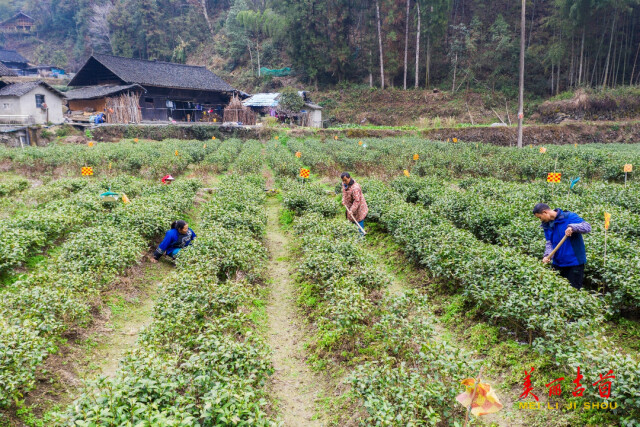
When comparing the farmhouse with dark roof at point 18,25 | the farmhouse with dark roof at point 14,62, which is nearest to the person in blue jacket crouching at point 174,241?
the farmhouse with dark roof at point 14,62

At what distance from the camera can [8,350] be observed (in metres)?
4.05

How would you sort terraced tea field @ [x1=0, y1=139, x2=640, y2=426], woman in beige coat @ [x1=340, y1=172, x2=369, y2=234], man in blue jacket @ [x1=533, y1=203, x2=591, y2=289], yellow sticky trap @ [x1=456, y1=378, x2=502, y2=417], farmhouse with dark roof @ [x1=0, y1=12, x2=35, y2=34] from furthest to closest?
farmhouse with dark roof @ [x1=0, y1=12, x2=35, y2=34] → woman in beige coat @ [x1=340, y1=172, x2=369, y2=234] → man in blue jacket @ [x1=533, y1=203, x2=591, y2=289] → terraced tea field @ [x1=0, y1=139, x2=640, y2=426] → yellow sticky trap @ [x1=456, y1=378, x2=502, y2=417]

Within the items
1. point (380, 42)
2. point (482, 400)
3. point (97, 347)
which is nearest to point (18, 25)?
point (380, 42)

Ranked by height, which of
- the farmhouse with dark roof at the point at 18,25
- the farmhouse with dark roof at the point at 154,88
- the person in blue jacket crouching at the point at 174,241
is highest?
the farmhouse with dark roof at the point at 18,25

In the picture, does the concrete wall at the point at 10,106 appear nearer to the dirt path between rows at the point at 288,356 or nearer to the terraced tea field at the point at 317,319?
the terraced tea field at the point at 317,319

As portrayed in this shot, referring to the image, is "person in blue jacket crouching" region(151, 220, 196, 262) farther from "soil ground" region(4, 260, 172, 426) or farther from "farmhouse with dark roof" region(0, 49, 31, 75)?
"farmhouse with dark roof" region(0, 49, 31, 75)

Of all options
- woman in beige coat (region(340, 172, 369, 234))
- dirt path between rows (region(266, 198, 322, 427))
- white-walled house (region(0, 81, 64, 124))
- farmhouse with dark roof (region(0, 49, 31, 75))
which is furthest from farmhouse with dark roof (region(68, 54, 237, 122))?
dirt path between rows (region(266, 198, 322, 427))

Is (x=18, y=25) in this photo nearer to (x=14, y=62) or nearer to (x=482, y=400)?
Answer: (x=14, y=62)

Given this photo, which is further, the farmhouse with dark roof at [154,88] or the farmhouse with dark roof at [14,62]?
the farmhouse with dark roof at [14,62]

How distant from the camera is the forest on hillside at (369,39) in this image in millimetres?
37375

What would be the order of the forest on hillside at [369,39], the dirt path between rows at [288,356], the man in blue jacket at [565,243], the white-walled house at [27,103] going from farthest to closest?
the forest on hillside at [369,39], the white-walled house at [27,103], the man in blue jacket at [565,243], the dirt path between rows at [288,356]

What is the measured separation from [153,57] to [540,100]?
185 feet

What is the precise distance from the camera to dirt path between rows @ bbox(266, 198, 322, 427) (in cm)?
455

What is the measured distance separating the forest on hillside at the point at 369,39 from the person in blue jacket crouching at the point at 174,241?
39.3 meters
